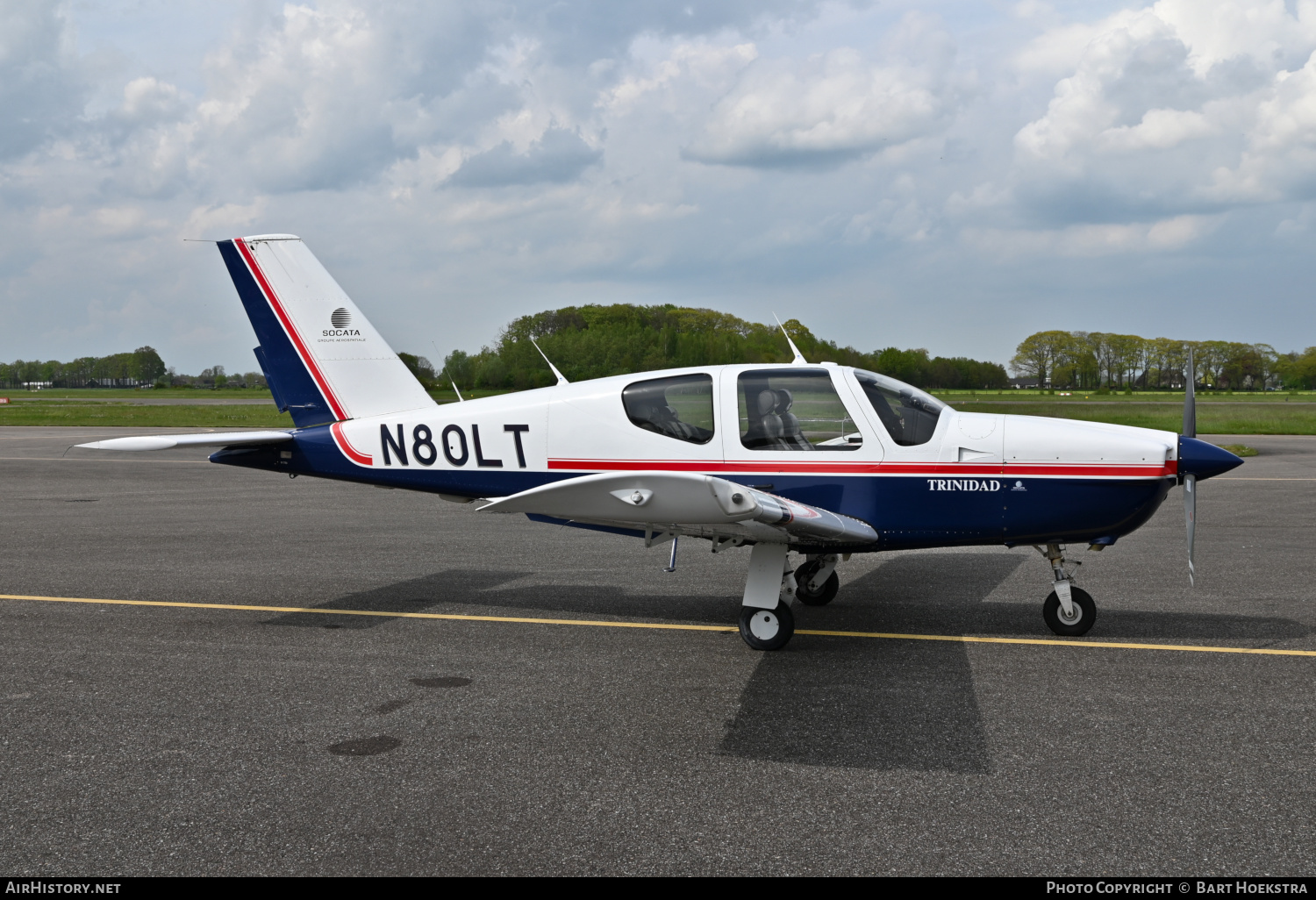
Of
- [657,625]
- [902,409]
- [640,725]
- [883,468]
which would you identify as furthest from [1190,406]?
Answer: [640,725]

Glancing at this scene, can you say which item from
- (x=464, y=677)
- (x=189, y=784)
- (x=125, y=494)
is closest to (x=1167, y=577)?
(x=464, y=677)

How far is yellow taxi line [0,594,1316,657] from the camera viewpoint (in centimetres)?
657

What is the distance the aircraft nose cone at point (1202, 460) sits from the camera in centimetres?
656

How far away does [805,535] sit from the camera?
20.7ft

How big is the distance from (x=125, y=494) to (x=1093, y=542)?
587 inches

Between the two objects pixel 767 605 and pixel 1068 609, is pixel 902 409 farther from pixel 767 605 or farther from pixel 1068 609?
pixel 1068 609

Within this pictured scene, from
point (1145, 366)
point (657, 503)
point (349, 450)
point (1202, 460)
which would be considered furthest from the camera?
point (1145, 366)

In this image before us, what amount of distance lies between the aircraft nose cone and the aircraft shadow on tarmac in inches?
47.1

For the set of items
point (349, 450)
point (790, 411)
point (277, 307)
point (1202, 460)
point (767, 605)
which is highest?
point (277, 307)

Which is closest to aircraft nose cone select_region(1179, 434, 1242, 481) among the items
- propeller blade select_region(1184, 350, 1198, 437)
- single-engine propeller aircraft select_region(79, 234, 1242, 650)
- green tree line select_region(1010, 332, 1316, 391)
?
single-engine propeller aircraft select_region(79, 234, 1242, 650)

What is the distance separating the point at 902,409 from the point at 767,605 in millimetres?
1706

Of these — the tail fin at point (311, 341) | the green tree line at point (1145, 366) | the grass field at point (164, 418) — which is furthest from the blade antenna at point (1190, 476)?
the green tree line at point (1145, 366)

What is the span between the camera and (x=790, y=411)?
7.02 m
